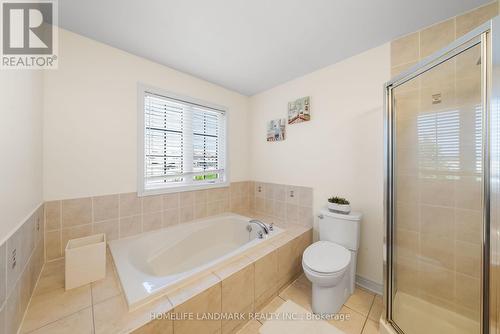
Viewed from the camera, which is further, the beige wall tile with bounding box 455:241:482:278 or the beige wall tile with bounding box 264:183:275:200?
the beige wall tile with bounding box 264:183:275:200

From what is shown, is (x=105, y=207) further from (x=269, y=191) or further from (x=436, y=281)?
(x=436, y=281)

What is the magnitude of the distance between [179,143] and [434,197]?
8.23 feet

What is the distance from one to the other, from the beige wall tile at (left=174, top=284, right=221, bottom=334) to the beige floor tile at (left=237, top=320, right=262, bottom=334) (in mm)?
234

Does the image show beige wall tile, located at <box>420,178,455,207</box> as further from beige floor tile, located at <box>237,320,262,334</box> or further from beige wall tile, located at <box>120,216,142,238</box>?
beige wall tile, located at <box>120,216,142,238</box>

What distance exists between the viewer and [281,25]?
1413 millimetres

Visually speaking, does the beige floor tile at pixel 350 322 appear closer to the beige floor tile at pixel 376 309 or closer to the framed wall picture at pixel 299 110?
the beige floor tile at pixel 376 309

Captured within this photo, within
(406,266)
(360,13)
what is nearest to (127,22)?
(360,13)

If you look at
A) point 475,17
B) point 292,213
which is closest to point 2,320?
point 292,213

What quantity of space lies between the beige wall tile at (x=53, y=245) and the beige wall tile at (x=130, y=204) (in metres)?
0.44

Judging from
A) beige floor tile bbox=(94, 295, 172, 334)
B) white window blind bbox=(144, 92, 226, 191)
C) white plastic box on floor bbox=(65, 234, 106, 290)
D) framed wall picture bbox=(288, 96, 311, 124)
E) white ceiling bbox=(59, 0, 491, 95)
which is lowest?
beige floor tile bbox=(94, 295, 172, 334)

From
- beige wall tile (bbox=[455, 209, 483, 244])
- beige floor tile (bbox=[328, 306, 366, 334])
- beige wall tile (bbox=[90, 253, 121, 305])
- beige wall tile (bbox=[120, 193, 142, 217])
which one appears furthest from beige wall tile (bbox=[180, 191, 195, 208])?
beige wall tile (bbox=[455, 209, 483, 244])

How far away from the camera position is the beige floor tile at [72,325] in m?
0.84

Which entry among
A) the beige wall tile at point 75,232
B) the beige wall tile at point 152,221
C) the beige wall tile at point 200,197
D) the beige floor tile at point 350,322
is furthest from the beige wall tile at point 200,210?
the beige floor tile at point 350,322

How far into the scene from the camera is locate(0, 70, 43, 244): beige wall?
2.55ft
